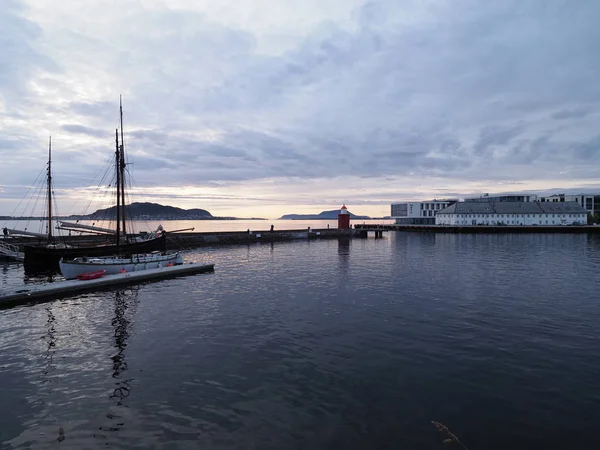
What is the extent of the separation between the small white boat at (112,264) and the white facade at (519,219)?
12655 centimetres

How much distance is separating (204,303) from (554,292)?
82.6 ft

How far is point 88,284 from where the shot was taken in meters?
28.0

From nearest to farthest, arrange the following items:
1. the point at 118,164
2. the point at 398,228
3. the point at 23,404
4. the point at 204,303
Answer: the point at 23,404 < the point at 204,303 < the point at 118,164 < the point at 398,228

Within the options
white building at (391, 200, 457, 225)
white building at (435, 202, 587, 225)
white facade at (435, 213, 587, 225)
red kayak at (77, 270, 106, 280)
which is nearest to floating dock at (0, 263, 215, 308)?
red kayak at (77, 270, 106, 280)

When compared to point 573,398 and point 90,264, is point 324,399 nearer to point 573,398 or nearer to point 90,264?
point 573,398

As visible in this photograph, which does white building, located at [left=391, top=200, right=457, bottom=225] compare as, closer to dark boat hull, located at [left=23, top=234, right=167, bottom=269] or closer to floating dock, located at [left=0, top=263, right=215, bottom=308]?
floating dock, located at [left=0, top=263, right=215, bottom=308]

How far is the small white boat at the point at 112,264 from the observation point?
3134 cm

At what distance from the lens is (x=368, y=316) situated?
19984 millimetres

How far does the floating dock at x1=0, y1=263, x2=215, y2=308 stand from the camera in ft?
77.8

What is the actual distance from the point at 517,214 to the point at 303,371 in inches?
6041

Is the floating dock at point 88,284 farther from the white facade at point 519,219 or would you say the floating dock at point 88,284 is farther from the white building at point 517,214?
the white building at point 517,214

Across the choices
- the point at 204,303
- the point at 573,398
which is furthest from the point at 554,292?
the point at 204,303

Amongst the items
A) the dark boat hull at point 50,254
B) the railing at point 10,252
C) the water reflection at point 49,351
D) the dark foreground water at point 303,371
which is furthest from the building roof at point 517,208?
the water reflection at point 49,351

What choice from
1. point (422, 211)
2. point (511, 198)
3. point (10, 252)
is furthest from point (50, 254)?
point (511, 198)
